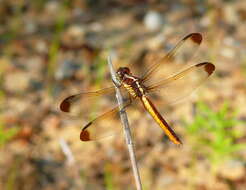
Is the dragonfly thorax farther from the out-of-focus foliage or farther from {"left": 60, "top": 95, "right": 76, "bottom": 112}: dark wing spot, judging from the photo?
the out-of-focus foliage

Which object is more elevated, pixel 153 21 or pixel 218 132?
pixel 153 21

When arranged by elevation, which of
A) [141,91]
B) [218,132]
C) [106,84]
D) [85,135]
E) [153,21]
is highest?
[153,21]

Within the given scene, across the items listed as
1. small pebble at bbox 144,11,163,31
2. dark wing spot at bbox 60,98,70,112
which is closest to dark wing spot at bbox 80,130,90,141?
dark wing spot at bbox 60,98,70,112

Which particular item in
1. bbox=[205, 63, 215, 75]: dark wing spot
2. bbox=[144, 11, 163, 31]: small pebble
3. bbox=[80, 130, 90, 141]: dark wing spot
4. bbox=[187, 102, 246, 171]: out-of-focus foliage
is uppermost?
bbox=[144, 11, 163, 31]: small pebble

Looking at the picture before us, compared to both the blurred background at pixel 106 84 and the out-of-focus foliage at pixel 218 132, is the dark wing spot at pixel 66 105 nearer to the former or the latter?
the blurred background at pixel 106 84

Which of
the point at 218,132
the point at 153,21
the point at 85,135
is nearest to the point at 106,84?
the point at 153,21

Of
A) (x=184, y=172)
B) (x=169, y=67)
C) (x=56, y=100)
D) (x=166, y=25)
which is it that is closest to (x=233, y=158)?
(x=184, y=172)

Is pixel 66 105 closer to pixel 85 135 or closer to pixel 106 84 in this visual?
pixel 85 135

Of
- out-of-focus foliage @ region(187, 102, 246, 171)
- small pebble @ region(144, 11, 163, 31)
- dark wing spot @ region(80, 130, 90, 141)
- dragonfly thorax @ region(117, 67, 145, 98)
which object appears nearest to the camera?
dark wing spot @ region(80, 130, 90, 141)

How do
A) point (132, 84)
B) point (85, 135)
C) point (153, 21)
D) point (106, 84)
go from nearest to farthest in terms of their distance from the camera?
point (85, 135) < point (132, 84) < point (106, 84) < point (153, 21)

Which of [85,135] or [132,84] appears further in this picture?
[132,84]

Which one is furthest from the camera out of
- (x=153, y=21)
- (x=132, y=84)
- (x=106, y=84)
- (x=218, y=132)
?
(x=153, y=21)
